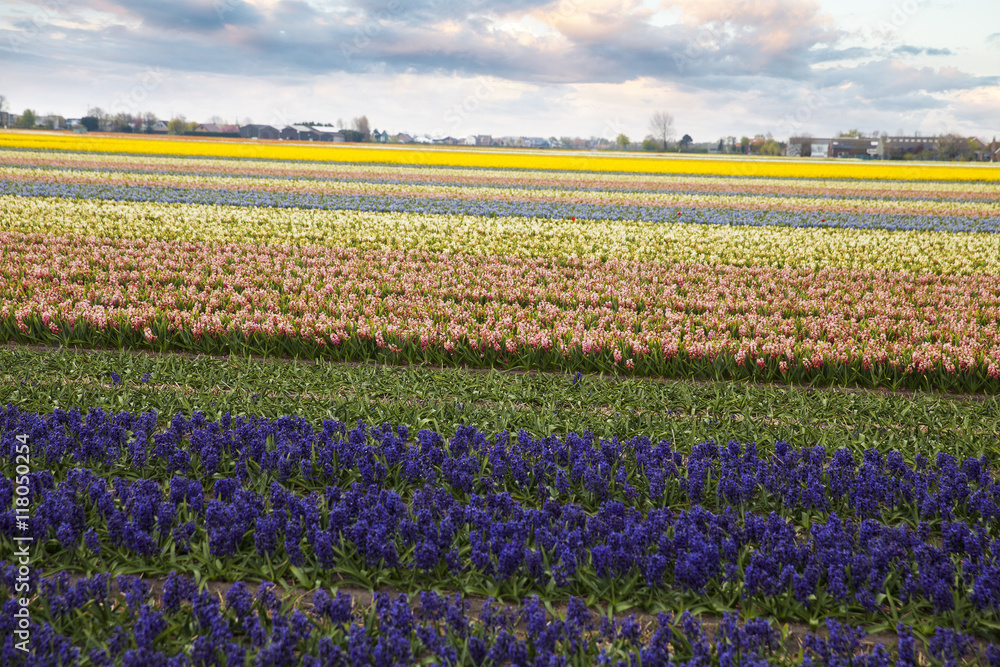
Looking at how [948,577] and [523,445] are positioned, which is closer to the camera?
[948,577]

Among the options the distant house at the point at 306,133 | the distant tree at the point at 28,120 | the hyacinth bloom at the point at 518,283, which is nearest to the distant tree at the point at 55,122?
the distant tree at the point at 28,120

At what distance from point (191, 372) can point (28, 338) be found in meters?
3.42

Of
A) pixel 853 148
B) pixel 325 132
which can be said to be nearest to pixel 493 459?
pixel 853 148

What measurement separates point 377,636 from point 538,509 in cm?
162

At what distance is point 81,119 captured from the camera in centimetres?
12456

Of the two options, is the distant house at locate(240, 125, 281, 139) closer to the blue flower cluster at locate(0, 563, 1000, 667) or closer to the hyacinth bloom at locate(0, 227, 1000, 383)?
the hyacinth bloom at locate(0, 227, 1000, 383)

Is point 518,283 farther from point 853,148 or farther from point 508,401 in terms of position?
point 853,148

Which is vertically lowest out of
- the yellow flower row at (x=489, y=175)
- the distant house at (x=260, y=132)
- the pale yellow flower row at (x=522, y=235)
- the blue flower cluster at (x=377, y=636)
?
the blue flower cluster at (x=377, y=636)

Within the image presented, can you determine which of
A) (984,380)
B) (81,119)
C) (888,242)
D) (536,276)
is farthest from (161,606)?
(81,119)

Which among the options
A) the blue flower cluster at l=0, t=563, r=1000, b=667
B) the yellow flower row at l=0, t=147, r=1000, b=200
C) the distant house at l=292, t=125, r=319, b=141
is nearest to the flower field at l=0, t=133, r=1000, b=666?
the blue flower cluster at l=0, t=563, r=1000, b=667

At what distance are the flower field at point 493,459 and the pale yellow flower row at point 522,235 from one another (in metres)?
1.16

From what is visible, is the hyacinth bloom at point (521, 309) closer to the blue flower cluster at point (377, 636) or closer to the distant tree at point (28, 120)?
the blue flower cluster at point (377, 636)

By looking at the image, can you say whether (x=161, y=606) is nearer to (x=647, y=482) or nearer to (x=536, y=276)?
(x=647, y=482)

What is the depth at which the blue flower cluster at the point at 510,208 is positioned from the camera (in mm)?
25297
